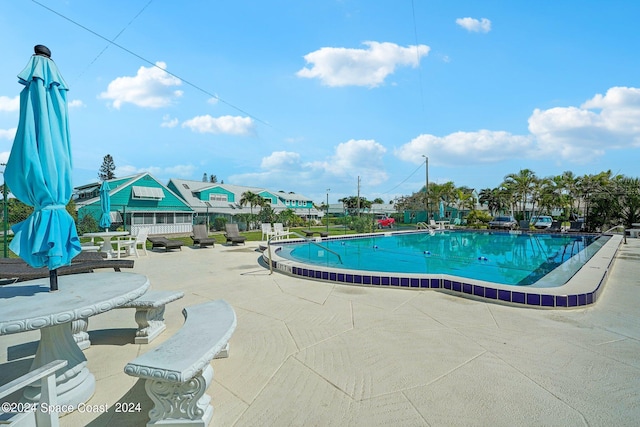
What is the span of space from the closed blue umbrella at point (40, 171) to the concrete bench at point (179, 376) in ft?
4.47

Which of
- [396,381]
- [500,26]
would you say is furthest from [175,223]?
[396,381]

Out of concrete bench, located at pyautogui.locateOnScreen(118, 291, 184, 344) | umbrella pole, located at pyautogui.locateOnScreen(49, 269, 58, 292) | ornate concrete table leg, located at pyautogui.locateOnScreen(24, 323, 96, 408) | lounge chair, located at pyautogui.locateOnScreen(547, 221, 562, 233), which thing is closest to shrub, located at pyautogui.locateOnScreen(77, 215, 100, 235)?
concrete bench, located at pyautogui.locateOnScreen(118, 291, 184, 344)

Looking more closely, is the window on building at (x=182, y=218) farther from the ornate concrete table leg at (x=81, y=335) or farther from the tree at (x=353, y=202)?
the tree at (x=353, y=202)

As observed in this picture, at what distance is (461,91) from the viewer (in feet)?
44.3

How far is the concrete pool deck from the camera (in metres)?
2.28

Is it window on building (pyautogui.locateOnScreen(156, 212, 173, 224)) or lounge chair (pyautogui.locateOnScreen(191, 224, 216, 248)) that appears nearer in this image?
lounge chair (pyautogui.locateOnScreen(191, 224, 216, 248))

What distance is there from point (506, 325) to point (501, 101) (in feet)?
44.5

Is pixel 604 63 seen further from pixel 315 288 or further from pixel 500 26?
pixel 315 288

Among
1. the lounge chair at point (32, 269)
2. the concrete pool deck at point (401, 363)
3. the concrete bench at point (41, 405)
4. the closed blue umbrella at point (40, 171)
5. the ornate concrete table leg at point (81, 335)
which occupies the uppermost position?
the closed blue umbrella at point (40, 171)

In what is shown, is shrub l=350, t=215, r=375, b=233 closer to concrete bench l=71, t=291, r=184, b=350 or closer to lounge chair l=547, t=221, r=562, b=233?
lounge chair l=547, t=221, r=562, b=233

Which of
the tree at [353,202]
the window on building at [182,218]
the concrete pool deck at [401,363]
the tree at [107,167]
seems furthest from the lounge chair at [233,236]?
the tree at [107,167]

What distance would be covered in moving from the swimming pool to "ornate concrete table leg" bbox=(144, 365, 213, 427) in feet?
15.2

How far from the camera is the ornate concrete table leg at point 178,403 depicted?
2.04 meters

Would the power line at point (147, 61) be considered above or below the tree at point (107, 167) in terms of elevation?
below
